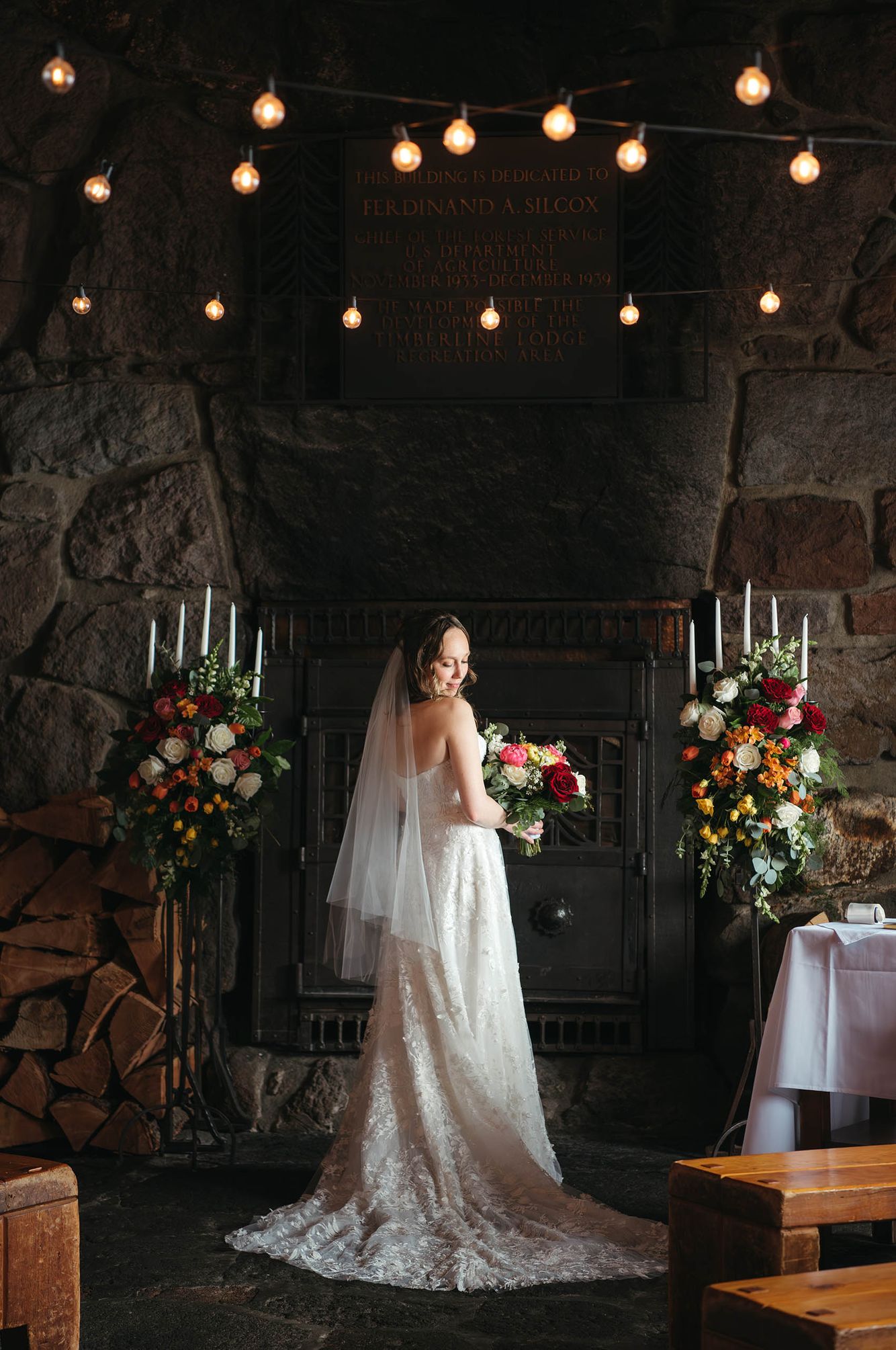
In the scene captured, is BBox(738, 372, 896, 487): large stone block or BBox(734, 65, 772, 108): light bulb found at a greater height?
BBox(738, 372, 896, 487): large stone block

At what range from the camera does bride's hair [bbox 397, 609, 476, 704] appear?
13.8 ft

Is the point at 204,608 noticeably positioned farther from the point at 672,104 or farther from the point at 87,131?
the point at 672,104

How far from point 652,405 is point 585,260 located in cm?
67

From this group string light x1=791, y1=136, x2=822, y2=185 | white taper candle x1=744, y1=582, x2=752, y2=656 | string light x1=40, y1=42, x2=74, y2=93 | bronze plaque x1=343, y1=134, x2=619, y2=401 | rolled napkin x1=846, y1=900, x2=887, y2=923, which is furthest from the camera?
bronze plaque x1=343, y1=134, x2=619, y2=401

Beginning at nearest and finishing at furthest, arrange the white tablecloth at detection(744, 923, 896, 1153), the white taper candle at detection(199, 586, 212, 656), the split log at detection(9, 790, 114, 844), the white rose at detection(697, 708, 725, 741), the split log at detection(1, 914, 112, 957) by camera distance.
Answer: the white tablecloth at detection(744, 923, 896, 1153) < the white rose at detection(697, 708, 725, 741) < the white taper candle at detection(199, 586, 212, 656) < the split log at detection(1, 914, 112, 957) < the split log at detection(9, 790, 114, 844)

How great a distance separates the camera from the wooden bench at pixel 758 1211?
8.43 feet

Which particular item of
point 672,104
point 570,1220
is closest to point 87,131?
point 672,104

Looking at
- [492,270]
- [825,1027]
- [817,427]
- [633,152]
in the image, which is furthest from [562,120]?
[817,427]

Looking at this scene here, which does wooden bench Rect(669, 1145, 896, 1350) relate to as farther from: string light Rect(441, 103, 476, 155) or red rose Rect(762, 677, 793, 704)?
string light Rect(441, 103, 476, 155)

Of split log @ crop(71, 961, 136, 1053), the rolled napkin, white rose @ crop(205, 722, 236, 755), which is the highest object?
white rose @ crop(205, 722, 236, 755)

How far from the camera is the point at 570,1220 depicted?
146 inches

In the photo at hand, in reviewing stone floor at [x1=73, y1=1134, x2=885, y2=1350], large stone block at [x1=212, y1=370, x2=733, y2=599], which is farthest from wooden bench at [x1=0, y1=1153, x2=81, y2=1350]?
large stone block at [x1=212, y1=370, x2=733, y2=599]

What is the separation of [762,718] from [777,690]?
11cm

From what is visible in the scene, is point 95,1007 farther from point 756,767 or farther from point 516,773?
point 756,767
